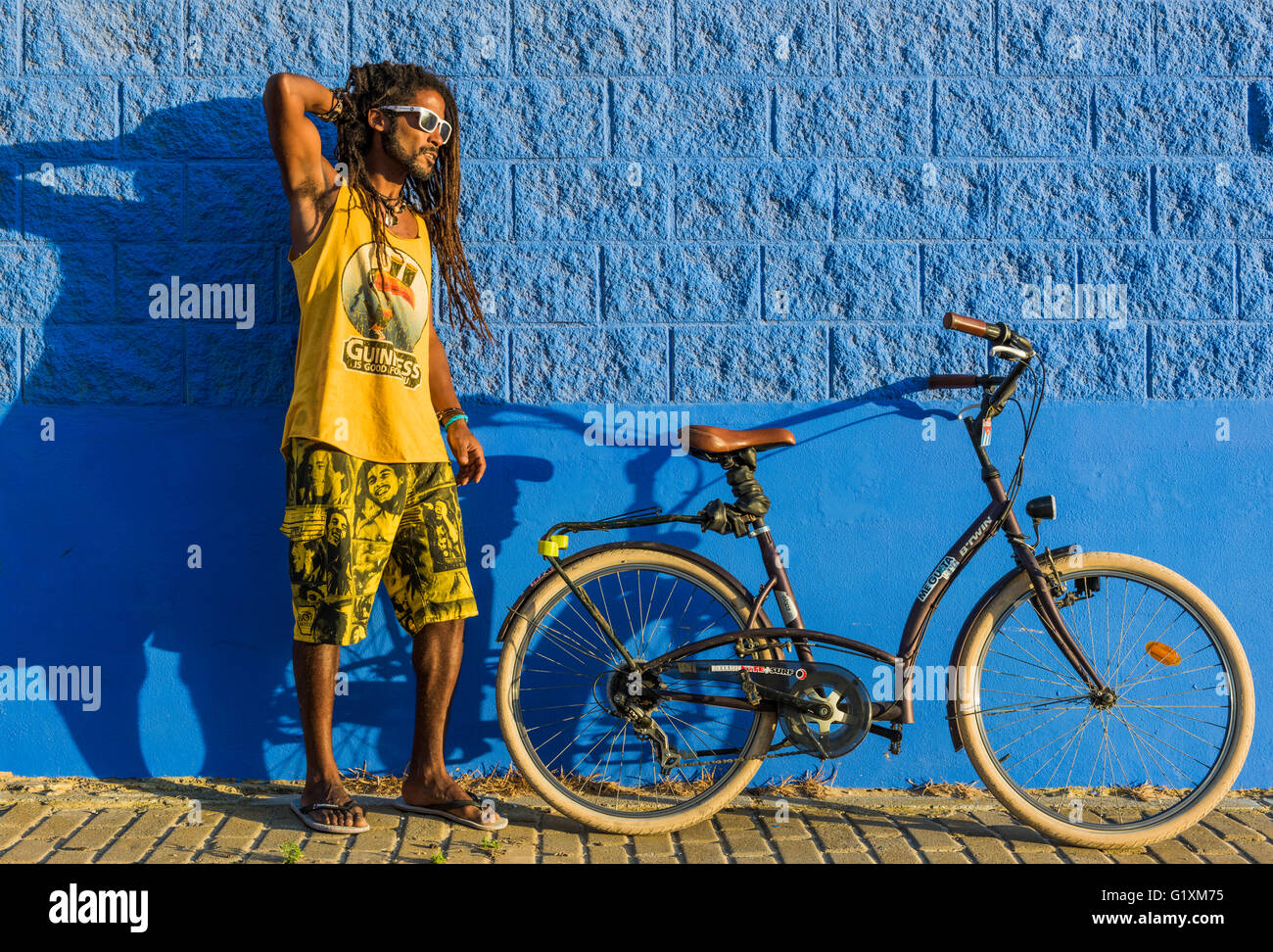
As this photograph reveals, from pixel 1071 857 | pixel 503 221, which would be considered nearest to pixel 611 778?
pixel 1071 857

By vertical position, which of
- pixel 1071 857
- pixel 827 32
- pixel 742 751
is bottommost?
pixel 1071 857

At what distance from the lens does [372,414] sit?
3510 millimetres

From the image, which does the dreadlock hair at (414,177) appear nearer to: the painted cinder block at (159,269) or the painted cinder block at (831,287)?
the painted cinder block at (159,269)

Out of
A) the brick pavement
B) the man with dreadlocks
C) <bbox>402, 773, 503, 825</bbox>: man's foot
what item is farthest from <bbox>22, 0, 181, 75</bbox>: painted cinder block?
<bbox>402, 773, 503, 825</bbox>: man's foot

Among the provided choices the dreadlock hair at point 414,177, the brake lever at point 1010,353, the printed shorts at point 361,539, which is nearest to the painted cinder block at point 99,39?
the dreadlock hair at point 414,177

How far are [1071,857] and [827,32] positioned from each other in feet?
9.62

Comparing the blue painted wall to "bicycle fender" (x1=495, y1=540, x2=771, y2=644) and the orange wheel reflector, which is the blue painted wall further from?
the orange wheel reflector

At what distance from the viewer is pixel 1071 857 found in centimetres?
336

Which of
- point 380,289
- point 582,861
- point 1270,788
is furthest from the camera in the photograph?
point 1270,788

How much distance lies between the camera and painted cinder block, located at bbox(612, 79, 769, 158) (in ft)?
13.2

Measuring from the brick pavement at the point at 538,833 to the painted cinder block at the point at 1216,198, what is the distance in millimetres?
2048

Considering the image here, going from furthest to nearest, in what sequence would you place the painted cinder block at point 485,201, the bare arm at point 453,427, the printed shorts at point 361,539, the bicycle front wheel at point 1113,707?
the painted cinder block at point 485,201
the bicycle front wheel at point 1113,707
the bare arm at point 453,427
the printed shorts at point 361,539

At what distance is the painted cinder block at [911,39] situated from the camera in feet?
13.2

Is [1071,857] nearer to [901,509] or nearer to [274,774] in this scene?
[901,509]
